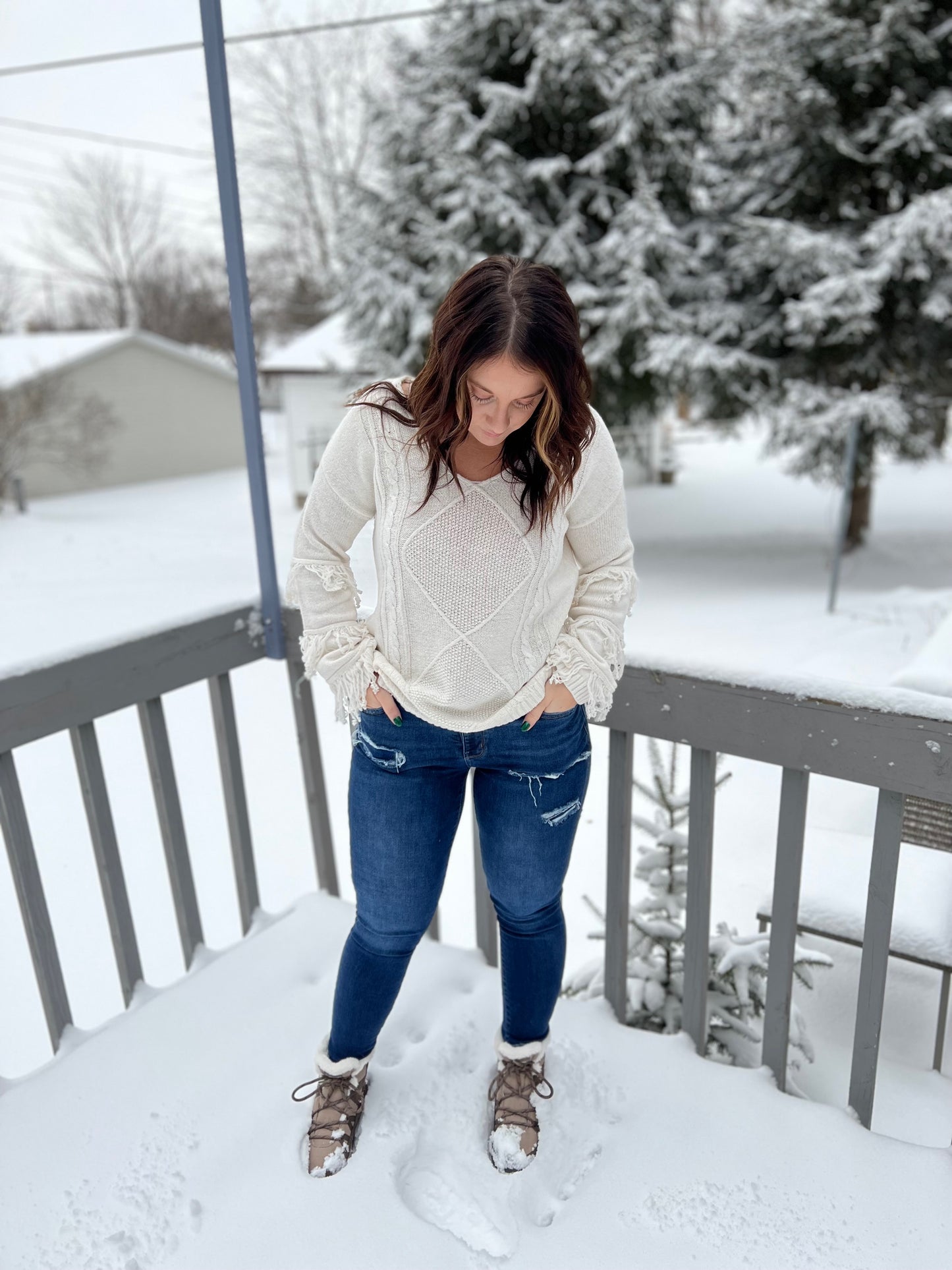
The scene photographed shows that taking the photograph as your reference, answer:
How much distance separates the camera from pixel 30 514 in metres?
11.1

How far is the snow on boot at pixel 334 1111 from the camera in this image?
49.8 inches

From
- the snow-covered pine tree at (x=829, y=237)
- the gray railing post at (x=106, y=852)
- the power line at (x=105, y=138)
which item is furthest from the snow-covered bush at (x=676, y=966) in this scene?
the power line at (x=105, y=138)

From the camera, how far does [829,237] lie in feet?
22.9

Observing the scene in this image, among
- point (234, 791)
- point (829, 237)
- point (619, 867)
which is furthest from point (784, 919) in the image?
point (829, 237)

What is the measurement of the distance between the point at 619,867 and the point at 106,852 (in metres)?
0.95

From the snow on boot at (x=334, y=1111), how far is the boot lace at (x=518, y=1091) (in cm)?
22

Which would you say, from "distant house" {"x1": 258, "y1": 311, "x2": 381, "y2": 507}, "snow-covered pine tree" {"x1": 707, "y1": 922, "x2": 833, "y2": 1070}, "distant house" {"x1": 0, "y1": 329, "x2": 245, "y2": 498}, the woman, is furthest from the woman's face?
"distant house" {"x1": 0, "y1": 329, "x2": 245, "y2": 498}

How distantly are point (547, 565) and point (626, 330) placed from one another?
6.60 meters

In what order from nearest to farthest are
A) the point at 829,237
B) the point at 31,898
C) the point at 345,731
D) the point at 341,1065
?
1. the point at 341,1065
2. the point at 31,898
3. the point at 345,731
4. the point at 829,237

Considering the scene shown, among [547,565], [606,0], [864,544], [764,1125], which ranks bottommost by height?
[864,544]

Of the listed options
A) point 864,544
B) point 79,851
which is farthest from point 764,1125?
point 864,544

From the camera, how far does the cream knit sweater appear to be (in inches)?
43.7

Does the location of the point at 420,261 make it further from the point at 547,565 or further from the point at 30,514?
the point at 547,565

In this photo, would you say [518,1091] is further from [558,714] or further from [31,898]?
[31,898]
